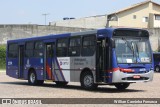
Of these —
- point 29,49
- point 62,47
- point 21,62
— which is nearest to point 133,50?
point 62,47

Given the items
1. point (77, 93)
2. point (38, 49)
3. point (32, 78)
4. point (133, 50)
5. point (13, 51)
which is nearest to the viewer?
point (77, 93)

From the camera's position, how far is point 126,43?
20.9m

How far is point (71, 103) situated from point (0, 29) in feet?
153

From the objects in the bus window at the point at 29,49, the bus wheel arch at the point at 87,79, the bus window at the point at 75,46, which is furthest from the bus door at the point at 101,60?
the bus window at the point at 29,49

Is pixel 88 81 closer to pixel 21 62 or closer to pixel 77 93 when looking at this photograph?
pixel 77 93

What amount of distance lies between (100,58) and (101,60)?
0.11 meters

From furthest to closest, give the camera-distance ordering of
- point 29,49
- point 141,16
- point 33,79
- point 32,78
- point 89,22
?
point 89,22, point 141,16, point 29,49, point 32,78, point 33,79

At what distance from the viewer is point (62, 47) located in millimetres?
24000

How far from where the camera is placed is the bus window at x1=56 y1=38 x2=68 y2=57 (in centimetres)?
2370

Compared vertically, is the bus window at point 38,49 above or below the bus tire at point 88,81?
above

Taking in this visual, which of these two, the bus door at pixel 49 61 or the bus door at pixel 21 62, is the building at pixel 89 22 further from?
the bus door at pixel 49 61

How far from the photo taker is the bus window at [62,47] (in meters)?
23.7

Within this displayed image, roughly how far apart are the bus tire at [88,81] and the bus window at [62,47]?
213 cm

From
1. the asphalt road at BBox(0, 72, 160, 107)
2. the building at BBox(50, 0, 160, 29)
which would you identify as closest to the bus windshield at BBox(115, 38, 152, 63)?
the asphalt road at BBox(0, 72, 160, 107)
